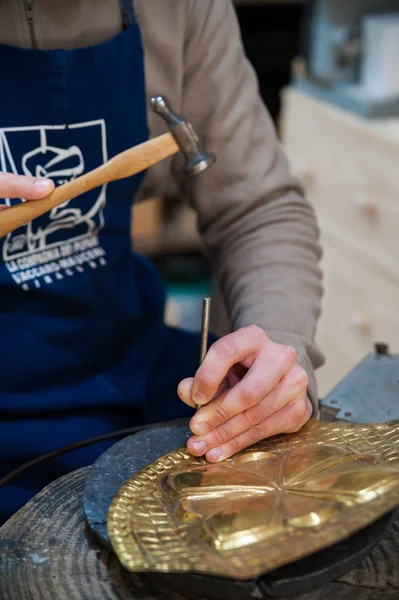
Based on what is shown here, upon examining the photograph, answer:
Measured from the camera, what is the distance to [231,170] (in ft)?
3.56

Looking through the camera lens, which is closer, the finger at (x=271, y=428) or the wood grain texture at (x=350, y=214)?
the finger at (x=271, y=428)

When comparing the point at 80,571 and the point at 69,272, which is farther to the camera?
the point at 69,272

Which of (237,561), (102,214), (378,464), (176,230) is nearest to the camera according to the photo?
(237,561)

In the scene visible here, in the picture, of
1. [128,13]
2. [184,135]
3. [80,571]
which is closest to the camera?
[80,571]

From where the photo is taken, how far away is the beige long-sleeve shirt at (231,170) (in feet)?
3.17

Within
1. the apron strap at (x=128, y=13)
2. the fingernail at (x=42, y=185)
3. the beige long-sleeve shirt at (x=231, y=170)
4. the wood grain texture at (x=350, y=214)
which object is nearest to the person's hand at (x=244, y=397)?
the beige long-sleeve shirt at (x=231, y=170)

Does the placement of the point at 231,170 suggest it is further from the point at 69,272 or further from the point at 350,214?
the point at 350,214

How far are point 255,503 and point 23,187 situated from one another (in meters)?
0.38

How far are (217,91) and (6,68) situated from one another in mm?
308

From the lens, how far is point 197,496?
2.19 ft

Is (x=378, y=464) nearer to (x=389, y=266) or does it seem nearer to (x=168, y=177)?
(x=168, y=177)

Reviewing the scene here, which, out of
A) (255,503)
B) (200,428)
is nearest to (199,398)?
(200,428)

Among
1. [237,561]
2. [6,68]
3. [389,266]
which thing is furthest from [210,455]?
[389,266]

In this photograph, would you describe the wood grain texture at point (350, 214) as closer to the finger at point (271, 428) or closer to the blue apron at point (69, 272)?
the blue apron at point (69, 272)
